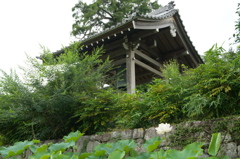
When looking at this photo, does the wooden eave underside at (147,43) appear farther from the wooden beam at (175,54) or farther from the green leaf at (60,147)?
the green leaf at (60,147)

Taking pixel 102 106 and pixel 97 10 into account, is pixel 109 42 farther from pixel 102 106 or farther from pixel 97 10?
pixel 97 10

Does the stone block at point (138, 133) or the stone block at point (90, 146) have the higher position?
the stone block at point (138, 133)

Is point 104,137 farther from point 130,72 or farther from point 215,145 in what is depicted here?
point 130,72

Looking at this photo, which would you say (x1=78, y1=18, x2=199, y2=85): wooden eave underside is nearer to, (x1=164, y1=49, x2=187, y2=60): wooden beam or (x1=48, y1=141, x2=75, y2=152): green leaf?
(x1=164, y1=49, x2=187, y2=60): wooden beam

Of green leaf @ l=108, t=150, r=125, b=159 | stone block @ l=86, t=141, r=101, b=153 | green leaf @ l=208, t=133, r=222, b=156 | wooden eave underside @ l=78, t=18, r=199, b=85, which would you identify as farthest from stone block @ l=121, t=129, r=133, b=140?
wooden eave underside @ l=78, t=18, r=199, b=85

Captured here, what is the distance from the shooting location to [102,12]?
55.5 ft

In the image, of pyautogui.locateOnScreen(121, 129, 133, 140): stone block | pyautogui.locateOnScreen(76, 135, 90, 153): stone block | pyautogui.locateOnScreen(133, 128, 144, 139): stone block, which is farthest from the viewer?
pyautogui.locateOnScreen(76, 135, 90, 153): stone block

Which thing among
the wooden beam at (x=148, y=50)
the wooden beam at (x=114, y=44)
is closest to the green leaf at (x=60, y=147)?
the wooden beam at (x=114, y=44)

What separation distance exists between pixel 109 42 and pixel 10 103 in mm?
3698

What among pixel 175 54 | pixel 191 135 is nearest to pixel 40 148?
pixel 191 135

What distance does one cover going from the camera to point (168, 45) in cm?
811

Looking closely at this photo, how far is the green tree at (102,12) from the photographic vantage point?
53.6 feet

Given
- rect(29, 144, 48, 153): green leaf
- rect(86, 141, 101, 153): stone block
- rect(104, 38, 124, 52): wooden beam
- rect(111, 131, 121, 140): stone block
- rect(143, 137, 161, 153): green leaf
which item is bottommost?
rect(86, 141, 101, 153): stone block

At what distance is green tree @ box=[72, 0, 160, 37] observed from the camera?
16.3 meters
